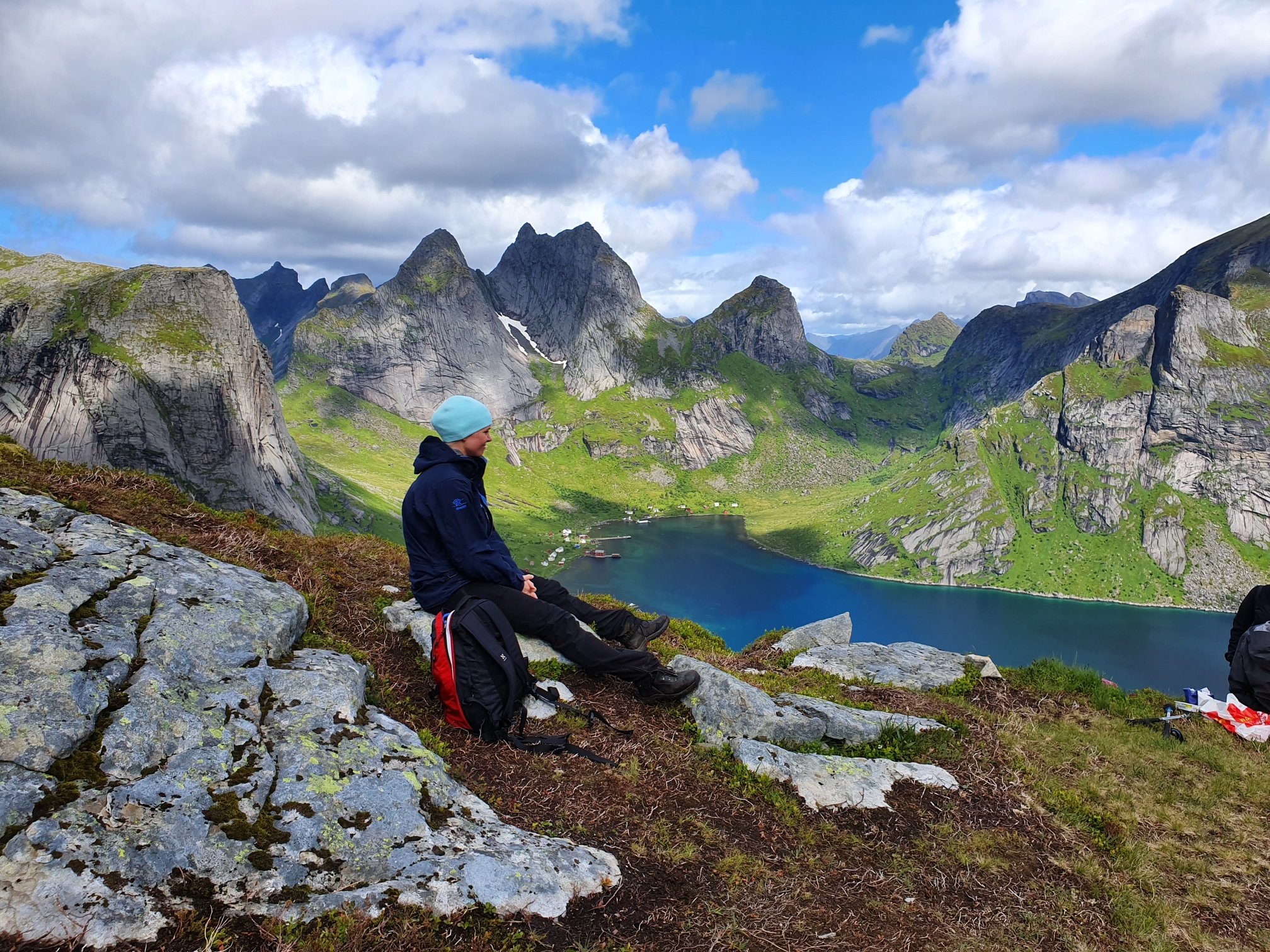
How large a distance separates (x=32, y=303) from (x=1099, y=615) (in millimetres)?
264816

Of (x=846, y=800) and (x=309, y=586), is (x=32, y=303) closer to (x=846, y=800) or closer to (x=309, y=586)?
(x=309, y=586)

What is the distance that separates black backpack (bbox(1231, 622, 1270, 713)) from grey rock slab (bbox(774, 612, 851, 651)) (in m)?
9.40

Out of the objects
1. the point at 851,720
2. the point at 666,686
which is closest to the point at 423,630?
the point at 666,686

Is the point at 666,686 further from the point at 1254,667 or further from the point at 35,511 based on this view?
the point at 35,511


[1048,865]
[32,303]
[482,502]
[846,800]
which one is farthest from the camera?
[32,303]

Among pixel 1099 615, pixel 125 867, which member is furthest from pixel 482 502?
pixel 1099 615

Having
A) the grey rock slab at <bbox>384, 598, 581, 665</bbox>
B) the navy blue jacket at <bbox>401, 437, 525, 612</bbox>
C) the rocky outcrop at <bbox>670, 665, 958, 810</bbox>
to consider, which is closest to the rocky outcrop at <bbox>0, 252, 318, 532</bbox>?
the grey rock slab at <bbox>384, 598, 581, 665</bbox>

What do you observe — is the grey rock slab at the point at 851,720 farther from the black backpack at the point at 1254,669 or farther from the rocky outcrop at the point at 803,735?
the black backpack at the point at 1254,669

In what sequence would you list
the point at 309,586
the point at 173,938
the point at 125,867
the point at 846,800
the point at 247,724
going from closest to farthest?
the point at 173,938
the point at 125,867
the point at 247,724
the point at 846,800
the point at 309,586

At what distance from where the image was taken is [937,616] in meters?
168

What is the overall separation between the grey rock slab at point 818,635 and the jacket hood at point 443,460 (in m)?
12.5

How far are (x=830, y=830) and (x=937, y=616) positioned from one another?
598ft

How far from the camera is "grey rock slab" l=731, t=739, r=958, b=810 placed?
30.1ft

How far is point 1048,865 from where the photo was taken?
827 centimetres
